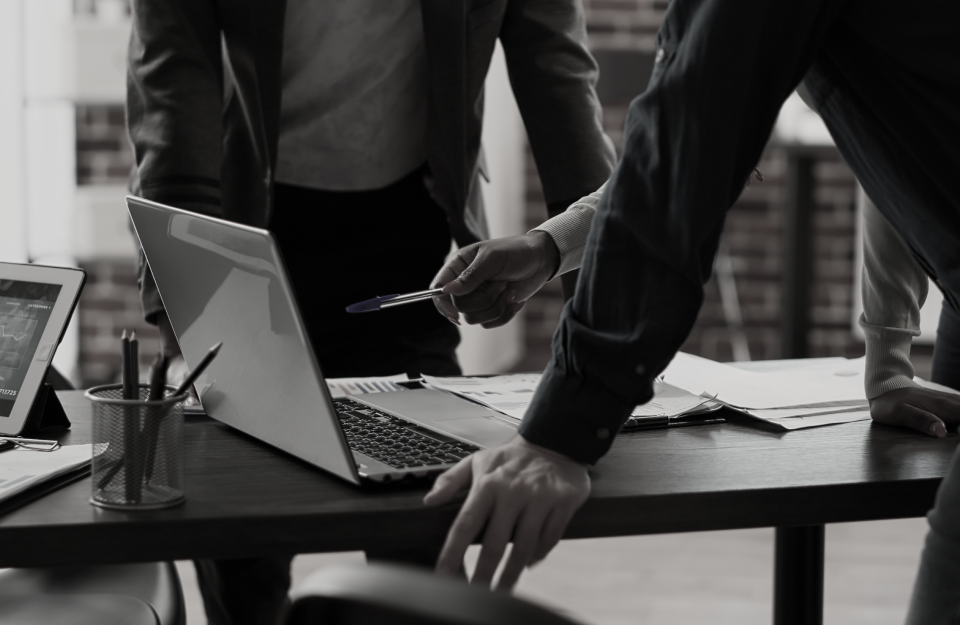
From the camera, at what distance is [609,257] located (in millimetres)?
771

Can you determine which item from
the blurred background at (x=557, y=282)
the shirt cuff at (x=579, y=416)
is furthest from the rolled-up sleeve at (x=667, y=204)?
the blurred background at (x=557, y=282)

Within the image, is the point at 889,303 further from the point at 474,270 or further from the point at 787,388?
the point at 474,270

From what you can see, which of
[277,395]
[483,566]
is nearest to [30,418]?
[277,395]

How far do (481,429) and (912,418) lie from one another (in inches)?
16.5

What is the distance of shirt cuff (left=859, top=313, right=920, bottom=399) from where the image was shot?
1069 mm

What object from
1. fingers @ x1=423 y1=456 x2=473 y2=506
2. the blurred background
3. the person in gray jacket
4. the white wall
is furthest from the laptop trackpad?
the white wall

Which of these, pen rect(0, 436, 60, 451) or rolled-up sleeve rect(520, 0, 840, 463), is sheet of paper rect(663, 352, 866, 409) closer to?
rolled-up sleeve rect(520, 0, 840, 463)

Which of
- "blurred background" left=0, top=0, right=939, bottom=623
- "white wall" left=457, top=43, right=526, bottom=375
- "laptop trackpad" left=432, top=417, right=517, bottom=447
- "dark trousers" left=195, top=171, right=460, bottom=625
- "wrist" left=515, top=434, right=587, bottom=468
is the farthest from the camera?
"white wall" left=457, top=43, right=526, bottom=375

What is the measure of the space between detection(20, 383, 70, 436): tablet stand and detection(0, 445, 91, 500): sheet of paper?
53 mm

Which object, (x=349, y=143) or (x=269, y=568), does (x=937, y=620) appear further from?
(x=349, y=143)

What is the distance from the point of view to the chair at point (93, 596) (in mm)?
1080

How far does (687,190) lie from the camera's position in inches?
29.4

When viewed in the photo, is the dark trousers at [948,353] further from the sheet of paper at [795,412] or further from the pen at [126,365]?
the pen at [126,365]

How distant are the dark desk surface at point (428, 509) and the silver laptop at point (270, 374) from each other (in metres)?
0.03
